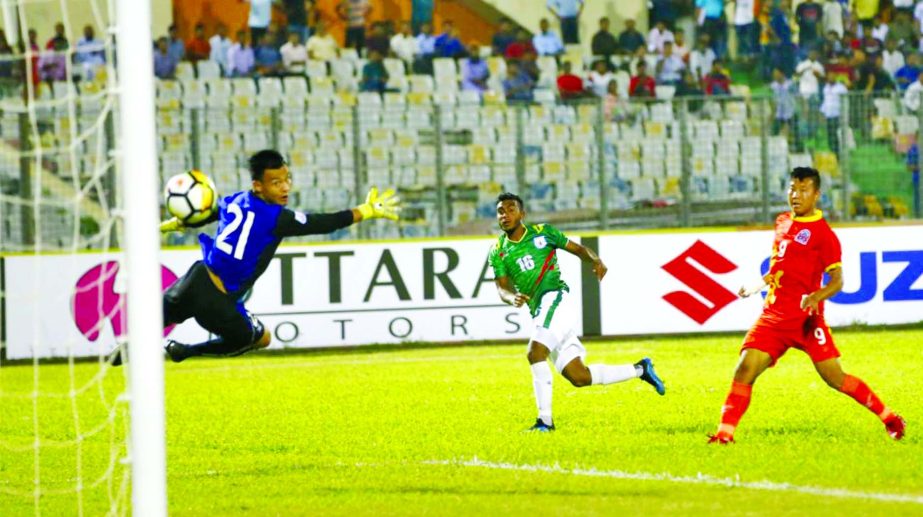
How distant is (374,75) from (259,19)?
2.13 m

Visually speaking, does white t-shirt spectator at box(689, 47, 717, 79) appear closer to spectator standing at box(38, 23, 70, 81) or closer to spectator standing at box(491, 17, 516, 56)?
spectator standing at box(491, 17, 516, 56)

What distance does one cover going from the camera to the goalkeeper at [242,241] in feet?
30.0

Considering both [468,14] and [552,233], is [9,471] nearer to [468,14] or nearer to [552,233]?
[552,233]

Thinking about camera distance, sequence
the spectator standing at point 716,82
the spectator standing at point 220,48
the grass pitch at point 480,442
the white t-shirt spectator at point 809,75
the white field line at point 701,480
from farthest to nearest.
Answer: the white t-shirt spectator at point 809,75
the spectator standing at point 716,82
the spectator standing at point 220,48
the grass pitch at point 480,442
the white field line at point 701,480

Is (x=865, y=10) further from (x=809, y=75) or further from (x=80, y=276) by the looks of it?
(x=80, y=276)

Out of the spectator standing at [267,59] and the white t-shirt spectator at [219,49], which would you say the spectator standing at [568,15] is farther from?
the white t-shirt spectator at [219,49]

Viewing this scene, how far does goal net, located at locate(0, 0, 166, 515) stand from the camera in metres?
5.95

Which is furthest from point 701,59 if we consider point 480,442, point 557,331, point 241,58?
point 480,442

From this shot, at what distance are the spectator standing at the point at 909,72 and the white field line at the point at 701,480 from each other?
49.9 feet

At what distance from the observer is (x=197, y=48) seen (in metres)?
22.4

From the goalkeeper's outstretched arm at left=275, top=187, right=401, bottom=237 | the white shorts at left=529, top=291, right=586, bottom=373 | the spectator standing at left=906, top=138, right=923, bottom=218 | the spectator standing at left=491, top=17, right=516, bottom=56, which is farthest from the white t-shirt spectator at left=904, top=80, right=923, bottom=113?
the goalkeeper's outstretched arm at left=275, top=187, right=401, bottom=237

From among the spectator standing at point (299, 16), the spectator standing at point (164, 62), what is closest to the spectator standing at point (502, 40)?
the spectator standing at point (299, 16)

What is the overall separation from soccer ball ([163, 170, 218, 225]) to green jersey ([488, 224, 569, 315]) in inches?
93.6

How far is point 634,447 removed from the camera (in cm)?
946
